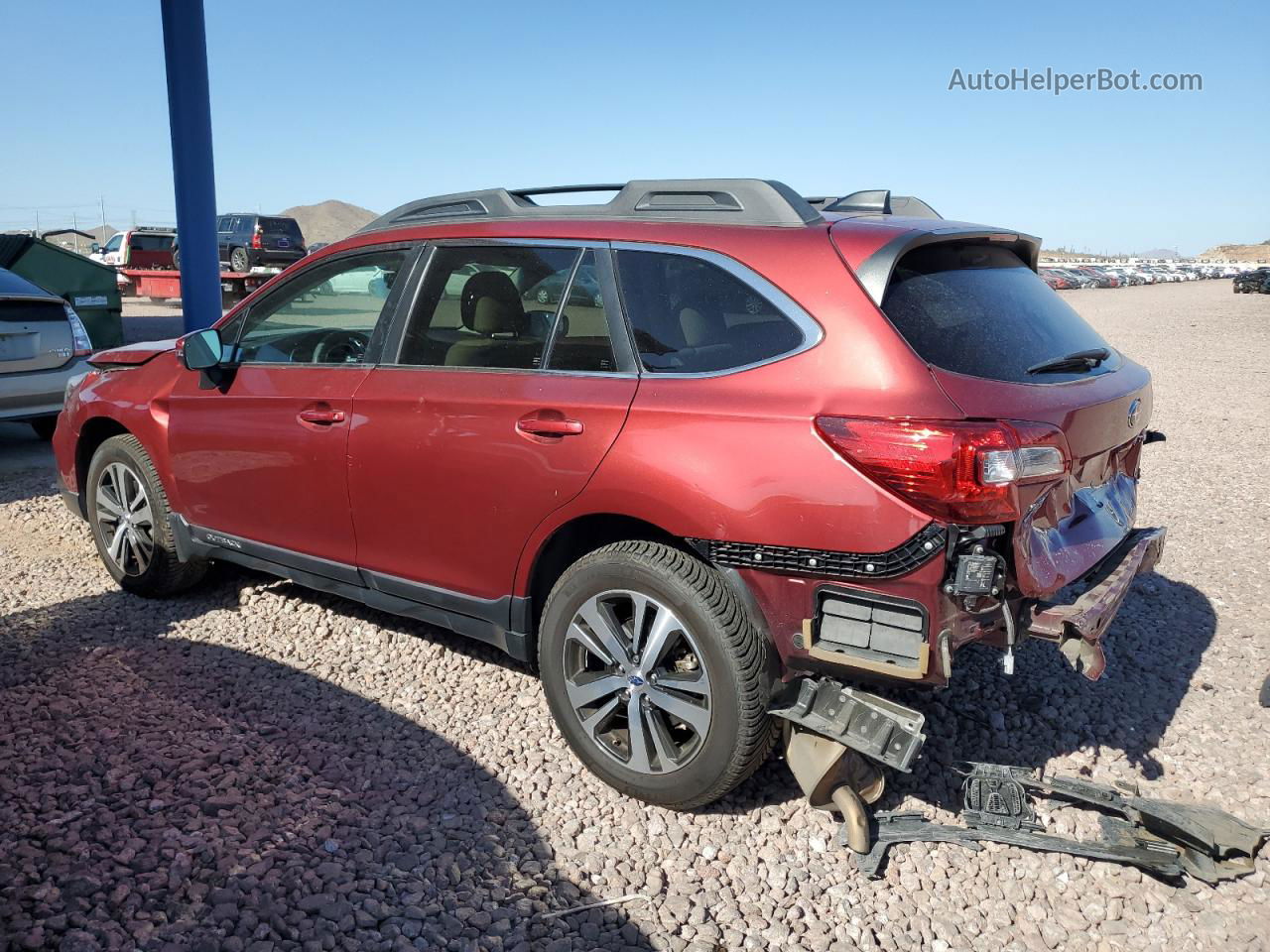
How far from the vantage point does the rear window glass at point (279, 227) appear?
2775 cm

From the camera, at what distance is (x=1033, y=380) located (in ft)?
9.64

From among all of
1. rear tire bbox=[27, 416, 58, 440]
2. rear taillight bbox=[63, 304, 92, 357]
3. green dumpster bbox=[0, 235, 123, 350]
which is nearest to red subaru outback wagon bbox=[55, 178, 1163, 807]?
rear taillight bbox=[63, 304, 92, 357]

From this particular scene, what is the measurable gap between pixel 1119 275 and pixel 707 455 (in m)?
80.9

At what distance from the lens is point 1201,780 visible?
350 centimetres

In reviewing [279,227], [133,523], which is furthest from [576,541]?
[279,227]

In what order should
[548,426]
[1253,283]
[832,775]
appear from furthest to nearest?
[1253,283] < [548,426] < [832,775]

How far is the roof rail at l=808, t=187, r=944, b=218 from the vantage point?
11.7ft

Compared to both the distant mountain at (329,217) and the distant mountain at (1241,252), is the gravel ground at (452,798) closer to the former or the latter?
the distant mountain at (329,217)

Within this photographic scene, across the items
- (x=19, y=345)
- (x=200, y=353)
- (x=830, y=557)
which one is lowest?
(x=830, y=557)

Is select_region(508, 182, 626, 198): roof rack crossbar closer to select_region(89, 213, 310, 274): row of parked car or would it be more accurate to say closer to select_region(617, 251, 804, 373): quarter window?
select_region(617, 251, 804, 373): quarter window

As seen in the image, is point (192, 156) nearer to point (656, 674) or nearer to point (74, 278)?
point (74, 278)

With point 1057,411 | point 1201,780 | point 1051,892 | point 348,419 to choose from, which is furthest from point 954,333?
point 348,419

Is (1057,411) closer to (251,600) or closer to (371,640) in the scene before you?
(371,640)

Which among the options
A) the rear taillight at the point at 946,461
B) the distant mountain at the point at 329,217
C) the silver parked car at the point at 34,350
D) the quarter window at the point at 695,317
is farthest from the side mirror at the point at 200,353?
the distant mountain at the point at 329,217
